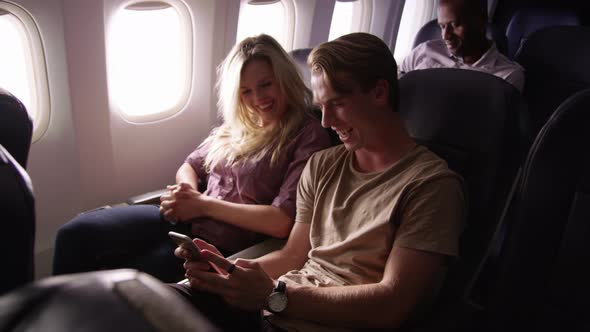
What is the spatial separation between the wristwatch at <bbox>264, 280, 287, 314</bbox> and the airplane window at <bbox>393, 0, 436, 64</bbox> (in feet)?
15.6

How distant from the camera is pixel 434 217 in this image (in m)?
1.31

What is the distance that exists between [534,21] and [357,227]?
4630mm

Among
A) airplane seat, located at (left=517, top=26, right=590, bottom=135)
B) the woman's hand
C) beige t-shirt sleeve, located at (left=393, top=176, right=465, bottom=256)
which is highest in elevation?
airplane seat, located at (left=517, top=26, right=590, bottom=135)

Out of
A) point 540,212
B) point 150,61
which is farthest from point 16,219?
point 150,61

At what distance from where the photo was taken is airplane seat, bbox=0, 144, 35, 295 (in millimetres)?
1046

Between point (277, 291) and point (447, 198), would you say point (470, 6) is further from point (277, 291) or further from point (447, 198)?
point (277, 291)

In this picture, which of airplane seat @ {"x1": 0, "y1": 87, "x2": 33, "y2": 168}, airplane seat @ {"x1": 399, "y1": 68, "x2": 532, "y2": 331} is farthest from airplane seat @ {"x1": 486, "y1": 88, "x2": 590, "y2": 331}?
airplane seat @ {"x1": 0, "y1": 87, "x2": 33, "y2": 168}

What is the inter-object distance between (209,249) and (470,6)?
2.12 metres

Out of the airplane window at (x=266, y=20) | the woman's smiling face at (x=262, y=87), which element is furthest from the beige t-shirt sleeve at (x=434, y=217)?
the airplane window at (x=266, y=20)

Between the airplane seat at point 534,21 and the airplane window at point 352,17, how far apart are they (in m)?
1.64

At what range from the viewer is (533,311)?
1.64 m

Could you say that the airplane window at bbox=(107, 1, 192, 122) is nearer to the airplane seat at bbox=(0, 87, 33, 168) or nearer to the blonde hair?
the blonde hair

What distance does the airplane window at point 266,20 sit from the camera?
131 inches

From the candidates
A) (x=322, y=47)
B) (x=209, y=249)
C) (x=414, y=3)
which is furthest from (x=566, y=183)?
(x=414, y=3)
